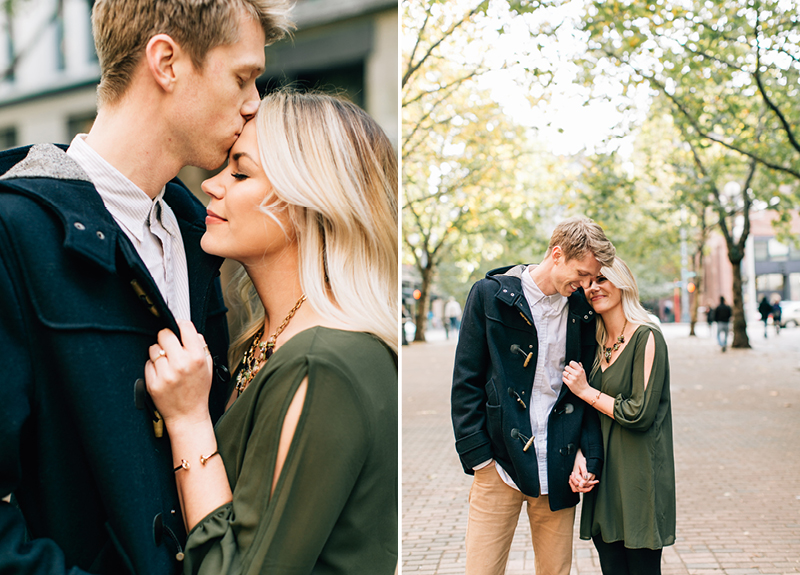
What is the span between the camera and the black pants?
2521mm

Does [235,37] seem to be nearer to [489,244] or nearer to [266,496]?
[266,496]

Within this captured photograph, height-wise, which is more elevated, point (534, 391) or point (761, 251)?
point (761, 251)

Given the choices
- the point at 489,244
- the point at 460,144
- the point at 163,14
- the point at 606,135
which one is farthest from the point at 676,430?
the point at 489,244

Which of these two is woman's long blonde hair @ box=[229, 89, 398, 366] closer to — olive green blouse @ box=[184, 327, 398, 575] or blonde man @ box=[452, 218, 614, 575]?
olive green blouse @ box=[184, 327, 398, 575]

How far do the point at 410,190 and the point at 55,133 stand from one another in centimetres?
1164

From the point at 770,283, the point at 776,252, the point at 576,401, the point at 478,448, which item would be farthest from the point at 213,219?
the point at 770,283

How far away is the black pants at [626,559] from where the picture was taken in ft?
8.27

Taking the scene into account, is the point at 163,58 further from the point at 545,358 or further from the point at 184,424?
the point at 545,358

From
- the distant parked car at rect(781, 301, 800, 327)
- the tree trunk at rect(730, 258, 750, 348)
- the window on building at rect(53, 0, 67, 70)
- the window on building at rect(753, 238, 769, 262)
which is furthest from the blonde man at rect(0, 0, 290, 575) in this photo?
the distant parked car at rect(781, 301, 800, 327)

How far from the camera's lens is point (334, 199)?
1608 millimetres

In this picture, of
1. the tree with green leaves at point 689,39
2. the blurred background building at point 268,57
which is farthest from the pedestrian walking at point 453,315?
the blurred background building at point 268,57

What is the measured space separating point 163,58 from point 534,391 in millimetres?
1851

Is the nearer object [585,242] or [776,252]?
[585,242]

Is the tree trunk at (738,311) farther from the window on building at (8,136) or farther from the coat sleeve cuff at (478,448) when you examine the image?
the window on building at (8,136)
